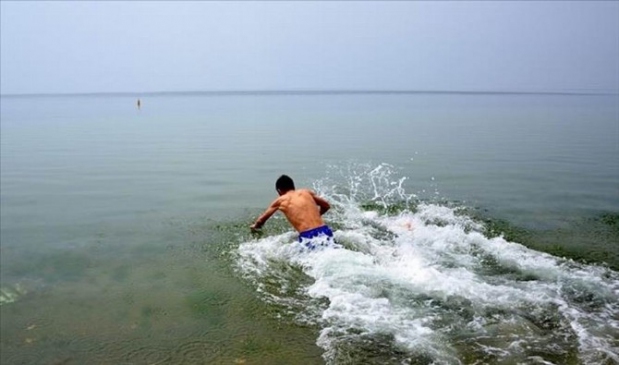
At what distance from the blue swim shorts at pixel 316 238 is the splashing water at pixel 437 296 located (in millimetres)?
227

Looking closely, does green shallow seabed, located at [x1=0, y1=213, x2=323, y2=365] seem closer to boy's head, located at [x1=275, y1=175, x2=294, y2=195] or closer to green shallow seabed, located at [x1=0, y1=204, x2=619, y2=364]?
green shallow seabed, located at [x1=0, y1=204, x2=619, y2=364]

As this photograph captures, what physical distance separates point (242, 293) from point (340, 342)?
2.23 metres

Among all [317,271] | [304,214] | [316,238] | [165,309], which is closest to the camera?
[165,309]

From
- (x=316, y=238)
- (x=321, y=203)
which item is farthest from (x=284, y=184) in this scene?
(x=316, y=238)

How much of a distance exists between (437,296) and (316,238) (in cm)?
253

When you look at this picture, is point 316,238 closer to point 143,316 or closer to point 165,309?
point 165,309

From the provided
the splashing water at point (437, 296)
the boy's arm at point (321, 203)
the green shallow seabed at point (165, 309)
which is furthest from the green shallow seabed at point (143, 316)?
the boy's arm at point (321, 203)

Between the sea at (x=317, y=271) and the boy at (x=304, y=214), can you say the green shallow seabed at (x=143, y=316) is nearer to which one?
the sea at (x=317, y=271)

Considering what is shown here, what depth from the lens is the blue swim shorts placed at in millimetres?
8945

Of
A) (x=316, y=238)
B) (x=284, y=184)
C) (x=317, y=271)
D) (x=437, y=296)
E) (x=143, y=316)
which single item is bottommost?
(x=143, y=316)

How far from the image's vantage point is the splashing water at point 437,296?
5.82 meters

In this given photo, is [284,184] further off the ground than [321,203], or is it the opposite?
[284,184]

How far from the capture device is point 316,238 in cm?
895

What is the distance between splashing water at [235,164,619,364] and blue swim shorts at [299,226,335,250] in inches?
8.9
